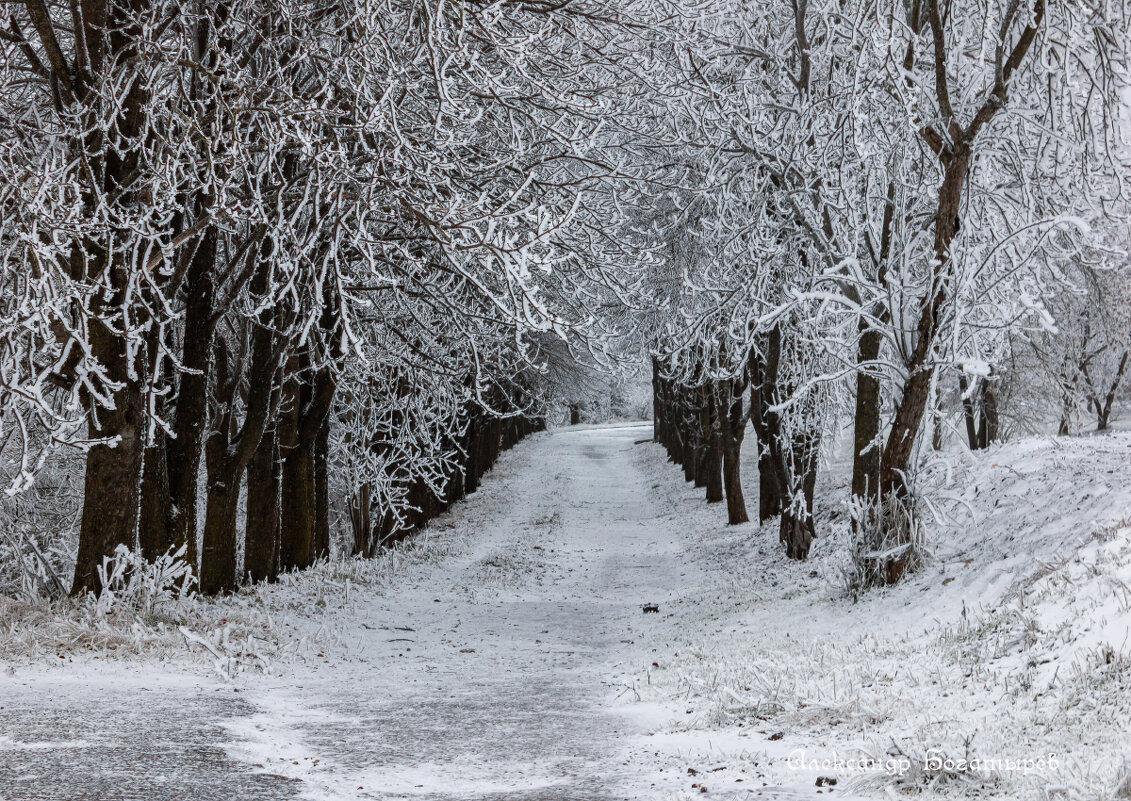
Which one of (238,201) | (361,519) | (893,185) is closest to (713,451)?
(361,519)

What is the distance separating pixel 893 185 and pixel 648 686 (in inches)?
257

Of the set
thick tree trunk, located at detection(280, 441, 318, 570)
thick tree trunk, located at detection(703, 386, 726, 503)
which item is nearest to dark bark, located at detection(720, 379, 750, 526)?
thick tree trunk, located at detection(703, 386, 726, 503)

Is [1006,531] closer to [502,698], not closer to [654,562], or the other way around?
[502,698]

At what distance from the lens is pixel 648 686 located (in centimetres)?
669

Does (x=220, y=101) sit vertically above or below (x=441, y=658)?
above

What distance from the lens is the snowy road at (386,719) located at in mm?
4066

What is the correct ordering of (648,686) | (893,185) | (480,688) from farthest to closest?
1. (893,185)
2. (480,688)
3. (648,686)

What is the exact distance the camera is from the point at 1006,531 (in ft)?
28.9

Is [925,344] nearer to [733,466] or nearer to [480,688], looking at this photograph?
[480,688]

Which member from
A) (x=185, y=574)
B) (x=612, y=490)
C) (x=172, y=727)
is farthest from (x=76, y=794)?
(x=612, y=490)

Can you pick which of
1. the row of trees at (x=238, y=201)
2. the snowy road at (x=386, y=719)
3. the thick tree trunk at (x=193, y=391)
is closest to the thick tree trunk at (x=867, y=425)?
the snowy road at (x=386, y=719)

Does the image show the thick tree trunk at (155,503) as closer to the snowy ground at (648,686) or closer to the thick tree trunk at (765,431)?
the snowy ground at (648,686)

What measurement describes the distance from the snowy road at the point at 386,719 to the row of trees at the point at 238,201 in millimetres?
1792

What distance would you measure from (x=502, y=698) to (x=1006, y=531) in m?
5.26
